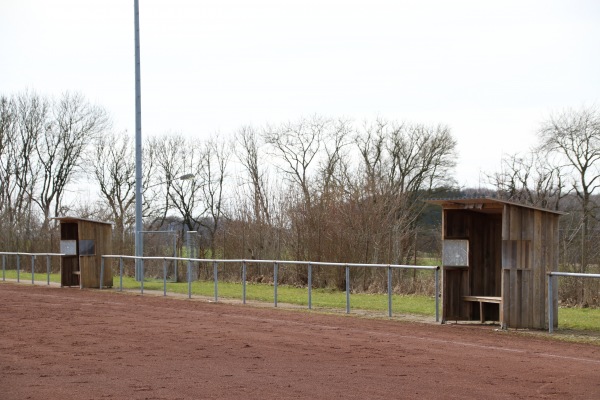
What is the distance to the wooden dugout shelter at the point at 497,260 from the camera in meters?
16.5

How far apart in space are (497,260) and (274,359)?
7.93 metres

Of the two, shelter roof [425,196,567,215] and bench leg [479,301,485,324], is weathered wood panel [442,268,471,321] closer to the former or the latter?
bench leg [479,301,485,324]

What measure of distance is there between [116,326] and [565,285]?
1107cm

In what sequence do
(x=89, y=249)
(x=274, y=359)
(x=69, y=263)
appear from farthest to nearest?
(x=69, y=263)
(x=89, y=249)
(x=274, y=359)

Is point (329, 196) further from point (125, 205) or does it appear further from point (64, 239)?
point (125, 205)

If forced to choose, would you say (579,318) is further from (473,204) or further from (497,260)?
(473,204)

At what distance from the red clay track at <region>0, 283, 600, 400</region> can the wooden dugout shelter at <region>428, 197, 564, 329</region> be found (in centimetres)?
75

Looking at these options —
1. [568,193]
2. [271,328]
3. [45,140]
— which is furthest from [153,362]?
[45,140]

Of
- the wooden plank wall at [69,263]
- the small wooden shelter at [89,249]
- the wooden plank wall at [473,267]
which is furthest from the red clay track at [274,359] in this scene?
the wooden plank wall at [69,263]

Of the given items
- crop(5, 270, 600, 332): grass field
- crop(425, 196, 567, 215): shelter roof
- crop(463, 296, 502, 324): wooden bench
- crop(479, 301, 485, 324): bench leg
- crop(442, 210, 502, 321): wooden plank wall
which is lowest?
crop(5, 270, 600, 332): grass field

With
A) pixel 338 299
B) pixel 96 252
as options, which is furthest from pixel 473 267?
pixel 96 252

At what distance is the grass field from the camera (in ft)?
61.6

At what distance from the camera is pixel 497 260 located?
62.8 ft

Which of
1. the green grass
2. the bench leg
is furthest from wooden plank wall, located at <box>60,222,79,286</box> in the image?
the bench leg
